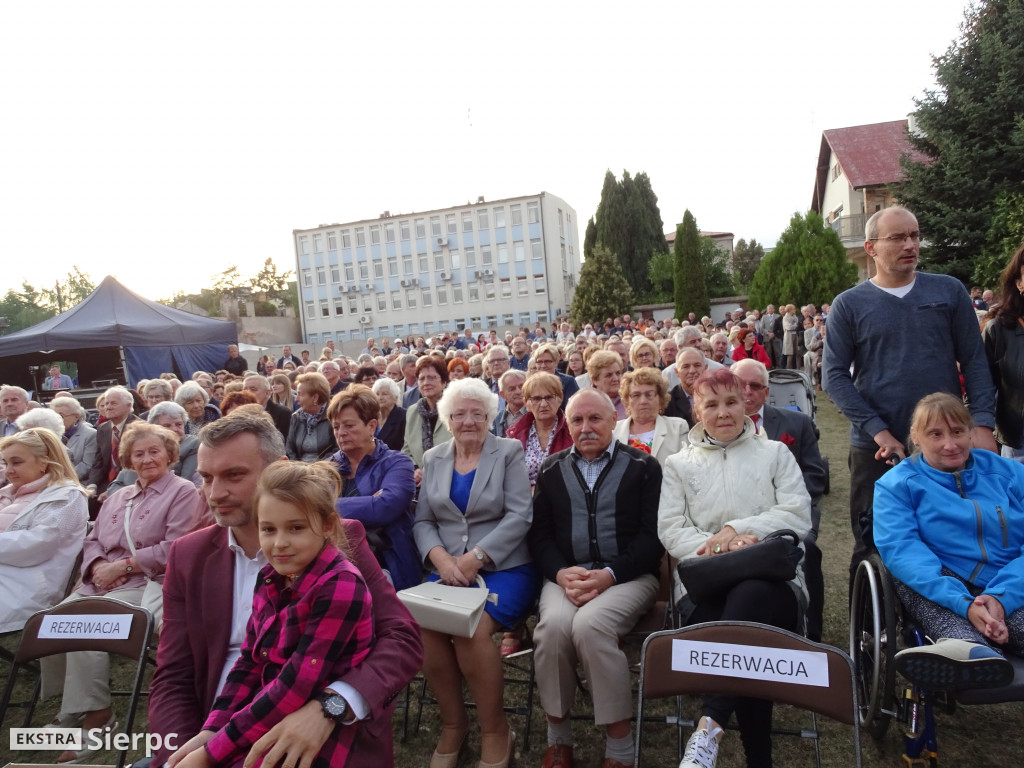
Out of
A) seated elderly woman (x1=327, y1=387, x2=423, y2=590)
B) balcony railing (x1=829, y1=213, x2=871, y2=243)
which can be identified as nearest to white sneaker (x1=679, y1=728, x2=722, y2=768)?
seated elderly woman (x1=327, y1=387, x2=423, y2=590)

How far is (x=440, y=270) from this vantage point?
56.7 m

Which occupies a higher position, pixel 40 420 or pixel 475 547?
pixel 40 420

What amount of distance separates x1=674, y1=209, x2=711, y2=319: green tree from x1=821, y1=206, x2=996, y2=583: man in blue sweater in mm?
36466

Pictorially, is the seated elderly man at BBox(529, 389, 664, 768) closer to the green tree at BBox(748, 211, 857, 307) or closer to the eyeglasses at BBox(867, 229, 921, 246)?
the eyeglasses at BBox(867, 229, 921, 246)

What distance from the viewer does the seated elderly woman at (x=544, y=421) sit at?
14.3 feet

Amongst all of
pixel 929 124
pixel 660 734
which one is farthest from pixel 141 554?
pixel 929 124

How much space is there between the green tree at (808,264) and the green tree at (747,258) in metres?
27.1

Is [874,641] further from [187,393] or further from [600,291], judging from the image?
[600,291]

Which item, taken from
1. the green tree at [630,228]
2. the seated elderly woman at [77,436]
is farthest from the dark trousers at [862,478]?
the green tree at [630,228]

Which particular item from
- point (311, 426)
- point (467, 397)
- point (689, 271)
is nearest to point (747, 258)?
point (689, 271)

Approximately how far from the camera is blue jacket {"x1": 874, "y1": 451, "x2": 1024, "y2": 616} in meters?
2.60

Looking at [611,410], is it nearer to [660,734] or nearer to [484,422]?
[484,422]

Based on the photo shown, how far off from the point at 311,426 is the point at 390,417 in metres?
0.77

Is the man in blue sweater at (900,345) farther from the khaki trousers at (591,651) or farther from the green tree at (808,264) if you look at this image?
the green tree at (808,264)
